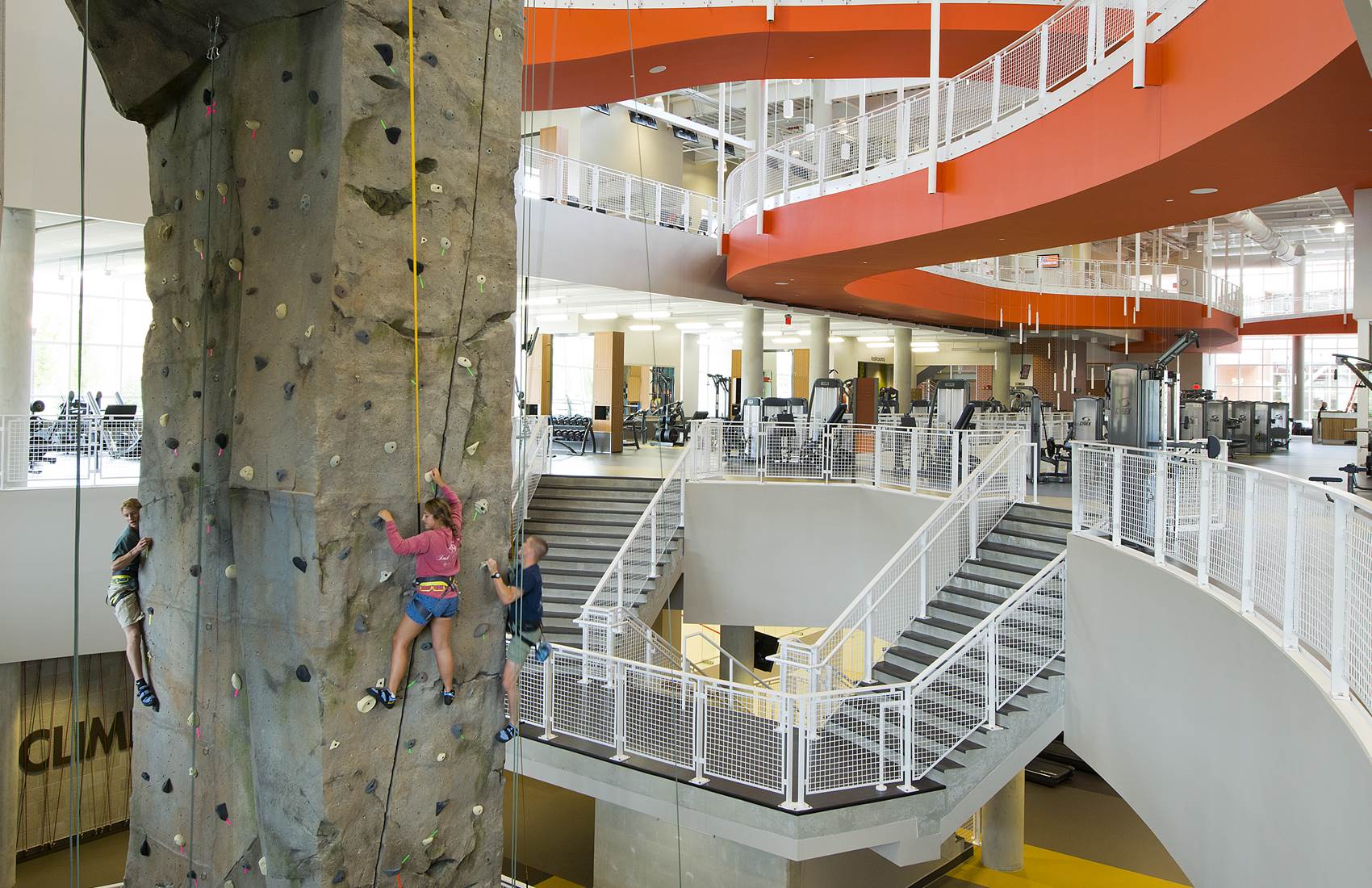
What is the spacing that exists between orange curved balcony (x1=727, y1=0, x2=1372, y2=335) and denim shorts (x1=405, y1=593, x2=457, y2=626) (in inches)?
213

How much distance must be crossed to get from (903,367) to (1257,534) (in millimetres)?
20399

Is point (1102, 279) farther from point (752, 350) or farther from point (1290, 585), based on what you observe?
point (1290, 585)

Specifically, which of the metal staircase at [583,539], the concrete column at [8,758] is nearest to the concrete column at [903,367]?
the metal staircase at [583,539]

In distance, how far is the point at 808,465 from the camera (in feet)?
46.0

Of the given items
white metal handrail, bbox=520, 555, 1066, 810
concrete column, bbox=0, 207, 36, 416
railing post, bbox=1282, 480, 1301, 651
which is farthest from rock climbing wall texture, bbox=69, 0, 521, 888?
concrete column, bbox=0, 207, 36, 416

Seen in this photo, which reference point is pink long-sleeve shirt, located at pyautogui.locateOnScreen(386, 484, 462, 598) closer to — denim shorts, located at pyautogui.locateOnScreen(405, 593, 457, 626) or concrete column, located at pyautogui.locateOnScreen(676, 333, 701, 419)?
denim shorts, located at pyautogui.locateOnScreen(405, 593, 457, 626)

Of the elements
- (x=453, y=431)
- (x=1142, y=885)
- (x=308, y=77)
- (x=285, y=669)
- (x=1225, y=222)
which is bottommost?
(x=1142, y=885)

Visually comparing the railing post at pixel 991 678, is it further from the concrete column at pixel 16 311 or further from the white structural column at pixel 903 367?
the white structural column at pixel 903 367

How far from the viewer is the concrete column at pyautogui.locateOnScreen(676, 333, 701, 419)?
27.2m

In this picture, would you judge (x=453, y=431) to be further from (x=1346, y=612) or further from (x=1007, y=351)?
(x=1007, y=351)

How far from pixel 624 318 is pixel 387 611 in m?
19.7

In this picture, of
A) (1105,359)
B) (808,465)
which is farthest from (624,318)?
(1105,359)

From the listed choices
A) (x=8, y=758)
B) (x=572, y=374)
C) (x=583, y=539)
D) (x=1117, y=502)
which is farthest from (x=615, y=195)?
(x=8, y=758)

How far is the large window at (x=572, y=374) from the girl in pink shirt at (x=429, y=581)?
20513 mm
